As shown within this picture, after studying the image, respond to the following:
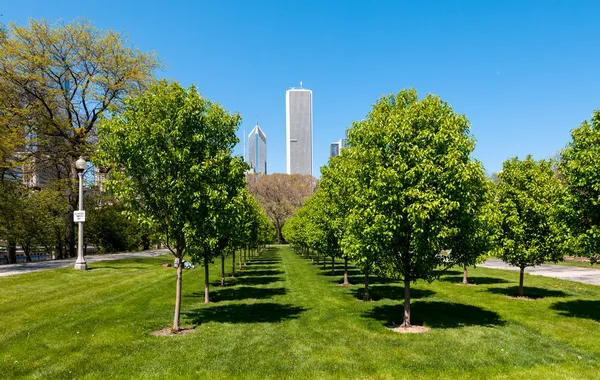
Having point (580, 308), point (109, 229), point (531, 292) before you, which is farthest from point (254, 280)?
point (109, 229)

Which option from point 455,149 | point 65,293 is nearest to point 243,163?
point 455,149

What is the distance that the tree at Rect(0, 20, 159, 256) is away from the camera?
32.4 meters

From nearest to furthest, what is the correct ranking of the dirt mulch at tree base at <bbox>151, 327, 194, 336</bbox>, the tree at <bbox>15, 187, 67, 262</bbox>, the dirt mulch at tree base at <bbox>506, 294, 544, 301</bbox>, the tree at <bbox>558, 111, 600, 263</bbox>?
1. the dirt mulch at tree base at <bbox>151, 327, 194, 336</bbox>
2. the tree at <bbox>558, 111, 600, 263</bbox>
3. the dirt mulch at tree base at <bbox>506, 294, 544, 301</bbox>
4. the tree at <bbox>15, 187, 67, 262</bbox>

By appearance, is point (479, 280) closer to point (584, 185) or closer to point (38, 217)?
point (584, 185)

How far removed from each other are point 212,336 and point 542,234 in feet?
52.9

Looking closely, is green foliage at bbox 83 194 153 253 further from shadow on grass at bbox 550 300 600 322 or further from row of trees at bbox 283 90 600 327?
shadow on grass at bbox 550 300 600 322

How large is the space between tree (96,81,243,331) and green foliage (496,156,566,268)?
1379 cm

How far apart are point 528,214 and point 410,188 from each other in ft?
33.9

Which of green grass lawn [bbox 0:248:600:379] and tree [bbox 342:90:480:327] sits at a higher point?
tree [bbox 342:90:480:327]

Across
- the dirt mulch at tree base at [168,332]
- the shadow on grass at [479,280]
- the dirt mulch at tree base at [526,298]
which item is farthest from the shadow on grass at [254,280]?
the dirt mulch at tree base at [526,298]

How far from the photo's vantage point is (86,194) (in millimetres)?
46125

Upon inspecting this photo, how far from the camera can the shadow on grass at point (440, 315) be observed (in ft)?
50.0

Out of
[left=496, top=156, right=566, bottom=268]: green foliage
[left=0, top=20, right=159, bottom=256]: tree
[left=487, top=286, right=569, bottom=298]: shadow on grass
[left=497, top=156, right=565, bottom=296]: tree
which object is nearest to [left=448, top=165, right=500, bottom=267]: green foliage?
[left=497, top=156, right=565, bottom=296]: tree

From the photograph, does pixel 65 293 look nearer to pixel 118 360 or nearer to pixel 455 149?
pixel 118 360
